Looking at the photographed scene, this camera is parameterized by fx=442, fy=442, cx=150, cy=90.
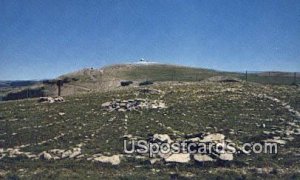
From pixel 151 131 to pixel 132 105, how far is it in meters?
12.1

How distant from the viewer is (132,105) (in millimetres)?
59531

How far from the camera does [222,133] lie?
46.5m

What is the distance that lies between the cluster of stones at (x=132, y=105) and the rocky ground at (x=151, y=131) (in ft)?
0.44

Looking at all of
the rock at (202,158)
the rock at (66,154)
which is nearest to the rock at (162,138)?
the rock at (202,158)

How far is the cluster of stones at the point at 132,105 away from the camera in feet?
193

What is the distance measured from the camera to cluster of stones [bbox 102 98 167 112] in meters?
58.7

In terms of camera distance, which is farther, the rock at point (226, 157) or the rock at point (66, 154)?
the rock at point (66, 154)

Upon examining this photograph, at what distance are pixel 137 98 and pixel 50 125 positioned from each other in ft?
52.6

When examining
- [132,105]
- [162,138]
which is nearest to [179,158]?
[162,138]

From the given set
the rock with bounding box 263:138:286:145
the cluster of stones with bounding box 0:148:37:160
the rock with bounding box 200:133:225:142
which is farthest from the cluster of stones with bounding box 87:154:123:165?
the rock with bounding box 263:138:286:145

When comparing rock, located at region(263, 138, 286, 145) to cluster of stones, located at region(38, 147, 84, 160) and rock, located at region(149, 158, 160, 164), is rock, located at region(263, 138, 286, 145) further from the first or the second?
cluster of stones, located at region(38, 147, 84, 160)

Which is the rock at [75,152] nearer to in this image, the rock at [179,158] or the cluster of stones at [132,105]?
the rock at [179,158]

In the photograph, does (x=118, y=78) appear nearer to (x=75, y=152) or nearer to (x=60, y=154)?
(x=75, y=152)

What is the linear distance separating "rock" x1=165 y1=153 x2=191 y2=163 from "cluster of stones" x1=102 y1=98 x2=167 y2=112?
18935 mm
